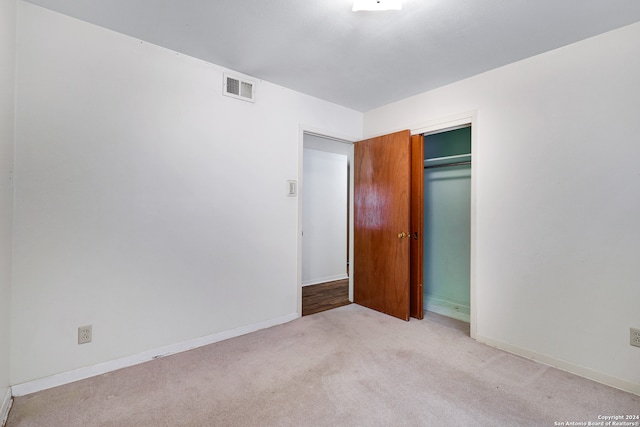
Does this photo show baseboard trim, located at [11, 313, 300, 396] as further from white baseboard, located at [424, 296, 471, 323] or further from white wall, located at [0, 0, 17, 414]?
white baseboard, located at [424, 296, 471, 323]

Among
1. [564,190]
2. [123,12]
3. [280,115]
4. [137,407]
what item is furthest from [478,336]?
[123,12]

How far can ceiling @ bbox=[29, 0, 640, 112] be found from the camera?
177 cm

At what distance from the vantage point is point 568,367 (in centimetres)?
210

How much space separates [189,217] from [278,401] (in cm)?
157

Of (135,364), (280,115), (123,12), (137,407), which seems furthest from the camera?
(280,115)

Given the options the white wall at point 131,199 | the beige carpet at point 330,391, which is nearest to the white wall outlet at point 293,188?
the white wall at point 131,199

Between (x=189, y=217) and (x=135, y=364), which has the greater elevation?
(x=189, y=217)

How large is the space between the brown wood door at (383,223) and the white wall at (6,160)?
3080 millimetres

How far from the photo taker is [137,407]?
1.67 meters

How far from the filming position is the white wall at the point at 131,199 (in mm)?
1817

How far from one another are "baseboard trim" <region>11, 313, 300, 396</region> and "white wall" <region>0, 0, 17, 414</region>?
5.8 inches

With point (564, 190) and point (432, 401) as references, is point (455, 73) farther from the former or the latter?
point (432, 401)

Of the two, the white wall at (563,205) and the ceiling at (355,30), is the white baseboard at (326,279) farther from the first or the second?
the ceiling at (355,30)

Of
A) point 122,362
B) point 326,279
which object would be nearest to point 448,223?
point 326,279
